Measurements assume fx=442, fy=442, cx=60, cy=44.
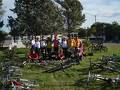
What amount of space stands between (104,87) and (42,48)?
14.4 m

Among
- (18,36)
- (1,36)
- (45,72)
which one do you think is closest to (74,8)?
(18,36)

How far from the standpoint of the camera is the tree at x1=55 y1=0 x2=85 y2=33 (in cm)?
9214

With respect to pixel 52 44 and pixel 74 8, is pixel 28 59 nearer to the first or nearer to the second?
pixel 52 44

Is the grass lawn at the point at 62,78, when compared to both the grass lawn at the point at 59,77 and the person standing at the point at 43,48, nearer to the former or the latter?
the grass lawn at the point at 59,77

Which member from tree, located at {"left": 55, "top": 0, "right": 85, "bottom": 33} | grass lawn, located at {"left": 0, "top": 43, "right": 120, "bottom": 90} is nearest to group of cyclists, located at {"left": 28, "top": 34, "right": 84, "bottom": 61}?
grass lawn, located at {"left": 0, "top": 43, "right": 120, "bottom": 90}

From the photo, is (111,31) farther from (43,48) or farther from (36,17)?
(43,48)

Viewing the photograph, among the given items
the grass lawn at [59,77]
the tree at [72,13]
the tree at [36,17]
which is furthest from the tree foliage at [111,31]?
the grass lawn at [59,77]

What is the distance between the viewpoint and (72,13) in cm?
9375

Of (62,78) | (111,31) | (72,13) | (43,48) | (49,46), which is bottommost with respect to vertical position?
(62,78)

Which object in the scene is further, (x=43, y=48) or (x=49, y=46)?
(x=43, y=48)

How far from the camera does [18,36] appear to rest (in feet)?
259

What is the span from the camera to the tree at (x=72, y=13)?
92137mm

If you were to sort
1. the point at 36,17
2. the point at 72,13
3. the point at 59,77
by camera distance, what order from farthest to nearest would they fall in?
the point at 72,13 < the point at 36,17 < the point at 59,77

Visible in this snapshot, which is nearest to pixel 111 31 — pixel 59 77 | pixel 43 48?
pixel 43 48
